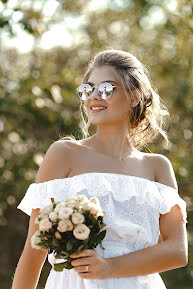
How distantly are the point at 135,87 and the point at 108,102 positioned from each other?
23 cm

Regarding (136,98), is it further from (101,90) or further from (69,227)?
(69,227)

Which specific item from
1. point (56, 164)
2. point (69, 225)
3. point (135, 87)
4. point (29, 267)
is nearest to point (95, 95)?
point (135, 87)

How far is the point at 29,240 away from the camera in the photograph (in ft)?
11.1

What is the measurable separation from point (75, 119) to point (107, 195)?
4813mm

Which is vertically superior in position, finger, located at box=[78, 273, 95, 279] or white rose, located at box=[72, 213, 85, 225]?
white rose, located at box=[72, 213, 85, 225]

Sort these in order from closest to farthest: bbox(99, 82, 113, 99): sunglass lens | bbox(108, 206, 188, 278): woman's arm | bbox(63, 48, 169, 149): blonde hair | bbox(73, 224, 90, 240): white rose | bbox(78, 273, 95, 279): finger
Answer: bbox(73, 224, 90, 240): white rose → bbox(78, 273, 95, 279): finger → bbox(108, 206, 188, 278): woman's arm → bbox(99, 82, 113, 99): sunglass lens → bbox(63, 48, 169, 149): blonde hair

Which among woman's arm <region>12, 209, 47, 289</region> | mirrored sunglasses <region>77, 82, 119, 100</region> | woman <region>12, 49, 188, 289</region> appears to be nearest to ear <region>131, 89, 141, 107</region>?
woman <region>12, 49, 188, 289</region>

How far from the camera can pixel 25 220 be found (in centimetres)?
974

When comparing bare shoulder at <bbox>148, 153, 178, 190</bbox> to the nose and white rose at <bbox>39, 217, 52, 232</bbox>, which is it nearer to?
the nose

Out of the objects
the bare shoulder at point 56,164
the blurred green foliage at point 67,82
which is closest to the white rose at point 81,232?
the bare shoulder at point 56,164

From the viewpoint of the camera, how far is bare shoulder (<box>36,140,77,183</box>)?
3.38 metres

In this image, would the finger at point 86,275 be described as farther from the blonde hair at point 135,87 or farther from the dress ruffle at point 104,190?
the blonde hair at point 135,87

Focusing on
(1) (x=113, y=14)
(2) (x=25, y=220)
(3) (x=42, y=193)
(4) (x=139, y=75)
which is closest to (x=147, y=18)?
(1) (x=113, y=14)

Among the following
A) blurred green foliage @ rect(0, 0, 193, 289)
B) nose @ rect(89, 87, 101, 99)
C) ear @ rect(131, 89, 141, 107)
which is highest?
nose @ rect(89, 87, 101, 99)
